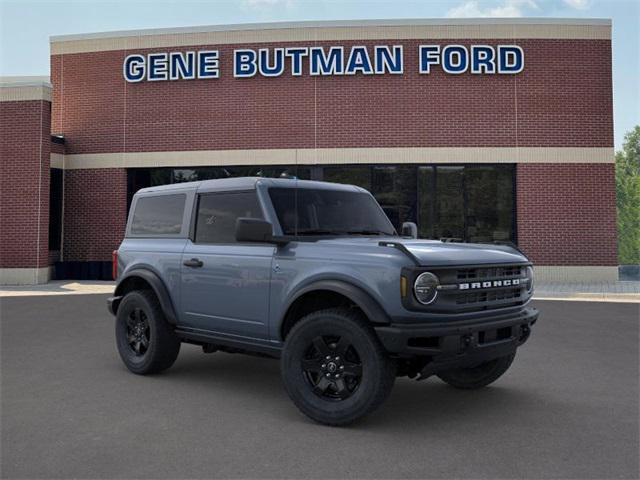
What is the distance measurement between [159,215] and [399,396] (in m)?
3.37

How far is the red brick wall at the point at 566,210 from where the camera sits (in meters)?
17.6

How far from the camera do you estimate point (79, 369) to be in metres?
6.58

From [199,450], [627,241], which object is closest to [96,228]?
[199,450]

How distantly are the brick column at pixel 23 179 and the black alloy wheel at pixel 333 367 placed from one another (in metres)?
15.4

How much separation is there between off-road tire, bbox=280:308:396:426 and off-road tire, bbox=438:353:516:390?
155cm

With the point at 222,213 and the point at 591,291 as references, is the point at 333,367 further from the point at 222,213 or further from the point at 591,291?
the point at 591,291

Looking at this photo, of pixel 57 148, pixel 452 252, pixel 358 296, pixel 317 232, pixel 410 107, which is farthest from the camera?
pixel 57 148

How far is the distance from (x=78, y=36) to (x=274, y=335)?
717 inches

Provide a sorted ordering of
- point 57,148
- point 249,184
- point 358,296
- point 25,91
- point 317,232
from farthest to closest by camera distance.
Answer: point 57,148 < point 25,91 < point 249,184 < point 317,232 < point 358,296

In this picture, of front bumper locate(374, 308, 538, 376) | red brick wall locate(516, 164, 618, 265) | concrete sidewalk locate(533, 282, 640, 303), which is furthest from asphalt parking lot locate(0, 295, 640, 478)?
red brick wall locate(516, 164, 618, 265)

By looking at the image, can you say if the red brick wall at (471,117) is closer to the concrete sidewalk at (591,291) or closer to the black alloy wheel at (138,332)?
the concrete sidewalk at (591,291)

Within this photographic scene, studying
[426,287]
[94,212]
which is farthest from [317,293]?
[94,212]

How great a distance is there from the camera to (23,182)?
17609 millimetres

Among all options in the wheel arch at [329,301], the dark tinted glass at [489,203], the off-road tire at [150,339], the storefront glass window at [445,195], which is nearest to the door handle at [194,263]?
the off-road tire at [150,339]
